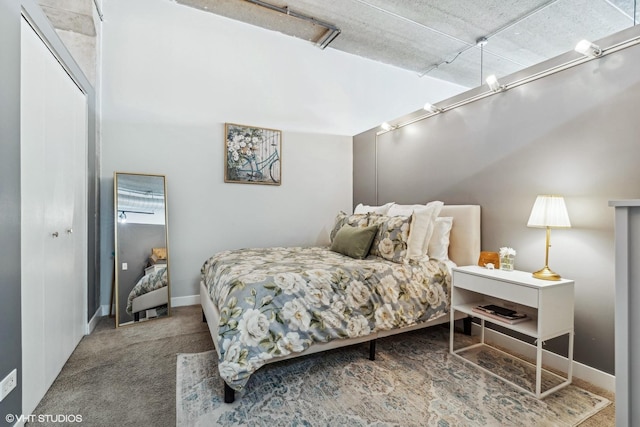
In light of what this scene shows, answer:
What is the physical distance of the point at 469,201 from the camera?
279cm

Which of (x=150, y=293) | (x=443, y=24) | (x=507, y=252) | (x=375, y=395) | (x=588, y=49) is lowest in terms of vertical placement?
(x=375, y=395)

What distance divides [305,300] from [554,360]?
6.06 feet

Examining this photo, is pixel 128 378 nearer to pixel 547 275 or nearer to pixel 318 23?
pixel 547 275

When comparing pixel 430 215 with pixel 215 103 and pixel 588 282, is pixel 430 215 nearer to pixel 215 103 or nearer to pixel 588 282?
pixel 588 282

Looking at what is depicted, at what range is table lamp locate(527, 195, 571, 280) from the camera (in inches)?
76.5

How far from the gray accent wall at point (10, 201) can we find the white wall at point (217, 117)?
71.4 inches

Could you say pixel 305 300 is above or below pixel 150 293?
above

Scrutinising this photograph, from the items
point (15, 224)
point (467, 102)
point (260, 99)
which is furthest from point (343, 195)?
point (15, 224)

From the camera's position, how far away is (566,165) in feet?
6.84

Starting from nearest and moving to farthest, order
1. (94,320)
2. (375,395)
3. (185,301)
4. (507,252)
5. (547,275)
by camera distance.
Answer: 1. (375,395)
2. (547,275)
3. (507,252)
4. (94,320)
5. (185,301)

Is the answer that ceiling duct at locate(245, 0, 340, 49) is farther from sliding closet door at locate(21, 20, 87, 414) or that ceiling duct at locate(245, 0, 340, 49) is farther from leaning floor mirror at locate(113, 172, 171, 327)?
leaning floor mirror at locate(113, 172, 171, 327)

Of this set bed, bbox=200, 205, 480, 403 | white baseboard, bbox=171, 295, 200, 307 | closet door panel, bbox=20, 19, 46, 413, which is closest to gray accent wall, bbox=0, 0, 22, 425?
closet door panel, bbox=20, 19, 46, 413

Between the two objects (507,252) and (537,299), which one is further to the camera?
(507,252)

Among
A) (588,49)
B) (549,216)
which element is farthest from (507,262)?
(588,49)
